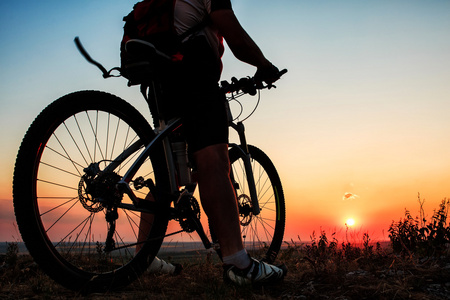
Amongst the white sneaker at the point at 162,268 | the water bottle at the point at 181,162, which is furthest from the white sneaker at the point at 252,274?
the white sneaker at the point at 162,268

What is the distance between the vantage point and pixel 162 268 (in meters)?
3.37

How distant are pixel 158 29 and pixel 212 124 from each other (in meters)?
0.76

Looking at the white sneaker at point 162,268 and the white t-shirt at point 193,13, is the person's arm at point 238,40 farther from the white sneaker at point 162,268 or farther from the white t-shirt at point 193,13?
the white sneaker at point 162,268

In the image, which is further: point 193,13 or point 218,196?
point 193,13

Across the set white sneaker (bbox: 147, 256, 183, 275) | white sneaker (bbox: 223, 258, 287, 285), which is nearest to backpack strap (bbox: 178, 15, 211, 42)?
white sneaker (bbox: 223, 258, 287, 285)

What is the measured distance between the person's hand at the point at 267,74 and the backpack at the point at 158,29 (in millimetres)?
659

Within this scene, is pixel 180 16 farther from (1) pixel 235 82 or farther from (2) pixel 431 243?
(2) pixel 431 243

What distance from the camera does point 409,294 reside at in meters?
2.20

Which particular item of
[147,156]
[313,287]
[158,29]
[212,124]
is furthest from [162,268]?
[158,29]

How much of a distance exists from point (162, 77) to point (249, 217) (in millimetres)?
1854

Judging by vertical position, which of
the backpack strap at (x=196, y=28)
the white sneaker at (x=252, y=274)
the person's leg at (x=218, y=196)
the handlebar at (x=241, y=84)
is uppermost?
the backpack strap at (x=196, y=28)

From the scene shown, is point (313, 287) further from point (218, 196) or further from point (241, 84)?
point (241, 84)

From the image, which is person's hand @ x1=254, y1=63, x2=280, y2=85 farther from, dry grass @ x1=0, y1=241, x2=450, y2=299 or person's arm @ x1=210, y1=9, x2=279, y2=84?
dry grass @ x1=0, y1=241, x2=450, y2=299

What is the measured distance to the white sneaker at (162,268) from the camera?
3.33 metres
